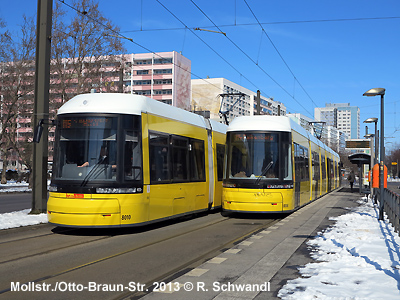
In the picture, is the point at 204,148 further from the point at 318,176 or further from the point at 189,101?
the point at 189,101

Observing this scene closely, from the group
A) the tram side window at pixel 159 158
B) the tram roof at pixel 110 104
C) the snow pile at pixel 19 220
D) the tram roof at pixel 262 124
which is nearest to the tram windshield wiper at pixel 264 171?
the tram roof at pixel 262 124

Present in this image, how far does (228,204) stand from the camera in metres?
14.9

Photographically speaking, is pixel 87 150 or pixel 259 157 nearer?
pixel 87 150

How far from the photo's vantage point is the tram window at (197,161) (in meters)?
14.1

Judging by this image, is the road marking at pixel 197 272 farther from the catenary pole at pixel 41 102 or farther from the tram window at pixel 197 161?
the catenary pole at pixel 41 102

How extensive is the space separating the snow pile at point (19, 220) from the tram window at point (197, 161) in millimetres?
4371

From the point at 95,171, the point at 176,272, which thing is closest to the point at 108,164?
the point at 95,171

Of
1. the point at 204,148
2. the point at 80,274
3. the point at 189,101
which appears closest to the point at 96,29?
the point at 204,148

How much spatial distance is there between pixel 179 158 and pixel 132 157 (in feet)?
8.27

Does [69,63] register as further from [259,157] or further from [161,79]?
[161,79]

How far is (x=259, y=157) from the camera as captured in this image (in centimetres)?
1487

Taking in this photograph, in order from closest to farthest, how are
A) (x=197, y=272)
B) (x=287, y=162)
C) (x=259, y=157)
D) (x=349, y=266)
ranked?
(x=197, y=272) < (x=349, y=266) < (x=259, y=157) < (x=287, y=162)

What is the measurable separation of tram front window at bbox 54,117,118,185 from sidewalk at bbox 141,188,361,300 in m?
3.42

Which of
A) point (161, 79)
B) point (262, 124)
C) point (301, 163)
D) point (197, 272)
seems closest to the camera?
point (197, 272)
